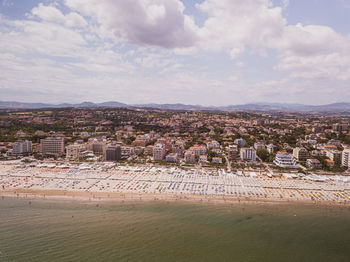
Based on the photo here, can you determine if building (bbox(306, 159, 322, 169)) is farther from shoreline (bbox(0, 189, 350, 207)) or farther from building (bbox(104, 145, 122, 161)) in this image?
building (bbox(104, 145, 122, 161))

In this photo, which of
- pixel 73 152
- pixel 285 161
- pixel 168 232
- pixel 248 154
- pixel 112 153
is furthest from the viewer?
pixel 73 152

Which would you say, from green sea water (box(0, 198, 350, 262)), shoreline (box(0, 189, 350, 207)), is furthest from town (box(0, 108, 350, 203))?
green sea water (box(0, 198, 350, 262))

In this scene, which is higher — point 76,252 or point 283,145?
point 283,145

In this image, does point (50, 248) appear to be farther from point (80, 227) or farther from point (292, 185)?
point (292, 185)

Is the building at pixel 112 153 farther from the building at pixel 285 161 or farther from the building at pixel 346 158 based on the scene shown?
the building at pixel 346 158

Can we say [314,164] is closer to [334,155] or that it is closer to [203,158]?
[334,155]

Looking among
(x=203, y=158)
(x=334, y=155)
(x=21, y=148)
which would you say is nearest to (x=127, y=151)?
(x=203, y=158)

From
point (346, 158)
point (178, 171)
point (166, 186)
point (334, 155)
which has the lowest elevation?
point (166, 186)

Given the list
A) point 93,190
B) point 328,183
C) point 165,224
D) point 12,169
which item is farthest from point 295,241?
point 12,169
